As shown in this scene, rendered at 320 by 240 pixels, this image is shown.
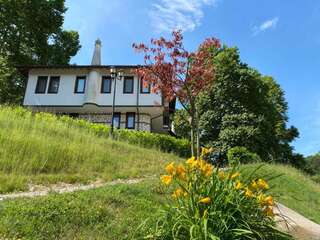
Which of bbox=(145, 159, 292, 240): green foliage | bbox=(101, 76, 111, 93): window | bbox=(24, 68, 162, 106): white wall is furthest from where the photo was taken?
bbox=(101, 76, 111, 93): window

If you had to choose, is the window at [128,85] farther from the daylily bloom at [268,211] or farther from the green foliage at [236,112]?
the daylily bloom at [268,211]

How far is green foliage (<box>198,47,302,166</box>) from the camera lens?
27.3 meters

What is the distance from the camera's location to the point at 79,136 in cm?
1595

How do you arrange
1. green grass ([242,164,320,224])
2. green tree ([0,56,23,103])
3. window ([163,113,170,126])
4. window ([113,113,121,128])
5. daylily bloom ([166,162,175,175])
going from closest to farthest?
daylily bloom ([166,162,175,175]) → green grass ([242,164,320,224]) → window ([113,113,121,128]) → window ([163,113,170,126]) → green tree ([0,56,23,103])

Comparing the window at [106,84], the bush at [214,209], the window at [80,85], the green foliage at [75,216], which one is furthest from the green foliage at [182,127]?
the bush at [214,209]

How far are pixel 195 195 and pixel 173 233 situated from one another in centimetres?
57

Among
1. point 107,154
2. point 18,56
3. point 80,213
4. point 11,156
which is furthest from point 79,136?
point 18,56

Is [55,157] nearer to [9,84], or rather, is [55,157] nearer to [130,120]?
[130,120]

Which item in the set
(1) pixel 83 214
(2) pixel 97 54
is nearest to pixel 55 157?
(1) pixel 83 214

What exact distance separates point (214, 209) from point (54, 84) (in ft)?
89.2

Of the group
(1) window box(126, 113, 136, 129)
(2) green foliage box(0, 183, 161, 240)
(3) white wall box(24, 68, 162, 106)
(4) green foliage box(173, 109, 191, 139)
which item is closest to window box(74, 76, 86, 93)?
(3) white wall box(24, 68, 162, 106)

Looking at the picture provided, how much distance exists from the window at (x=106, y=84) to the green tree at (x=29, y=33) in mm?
8912

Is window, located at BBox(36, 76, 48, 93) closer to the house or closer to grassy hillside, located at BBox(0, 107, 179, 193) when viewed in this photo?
the house

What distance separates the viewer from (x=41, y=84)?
3047cm
